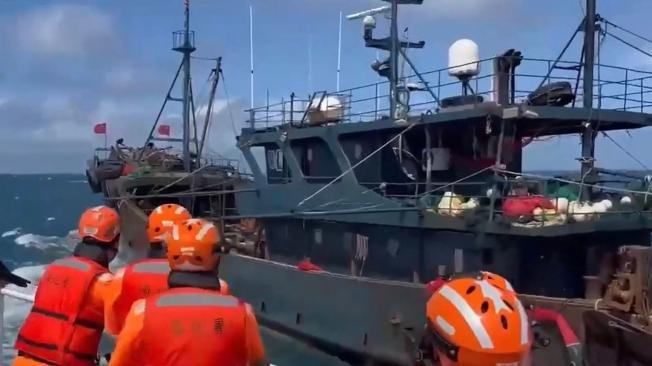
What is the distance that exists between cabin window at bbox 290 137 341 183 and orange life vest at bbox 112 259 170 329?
29.6ft

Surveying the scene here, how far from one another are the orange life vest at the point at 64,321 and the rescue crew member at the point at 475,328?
2.43 m

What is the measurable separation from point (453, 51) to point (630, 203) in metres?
3.56

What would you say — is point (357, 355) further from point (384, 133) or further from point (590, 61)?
point (590, 61)

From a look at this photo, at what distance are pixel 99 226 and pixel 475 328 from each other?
2.82 metres

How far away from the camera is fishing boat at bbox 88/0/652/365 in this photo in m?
10.3

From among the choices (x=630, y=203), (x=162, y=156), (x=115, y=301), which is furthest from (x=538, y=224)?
(x=162, y=156)

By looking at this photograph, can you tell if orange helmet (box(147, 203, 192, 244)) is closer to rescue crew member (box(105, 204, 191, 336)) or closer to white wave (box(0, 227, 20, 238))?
rescue crew member (box(105, 204, 191, 336))

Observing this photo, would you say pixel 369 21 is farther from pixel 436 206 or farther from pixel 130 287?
pixel 130 287

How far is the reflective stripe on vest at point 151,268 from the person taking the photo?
4496 millimetres

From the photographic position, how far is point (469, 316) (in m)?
2.58

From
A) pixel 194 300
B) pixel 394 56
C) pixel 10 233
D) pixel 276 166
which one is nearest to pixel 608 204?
pixel 394 56

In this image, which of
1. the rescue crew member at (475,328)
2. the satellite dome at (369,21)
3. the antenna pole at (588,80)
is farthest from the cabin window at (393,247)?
the rescue crew member at (475,328)

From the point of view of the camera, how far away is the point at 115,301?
4406mm

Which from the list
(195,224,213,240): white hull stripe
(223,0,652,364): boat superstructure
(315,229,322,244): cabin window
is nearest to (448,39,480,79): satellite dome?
(223,0,652,364): boat superstructure
